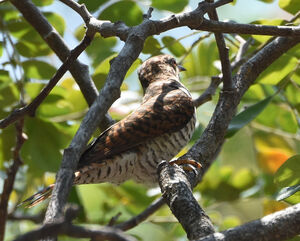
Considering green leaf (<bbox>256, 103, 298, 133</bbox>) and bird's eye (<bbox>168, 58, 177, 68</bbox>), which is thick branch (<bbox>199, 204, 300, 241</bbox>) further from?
bird's eye (<bbox>168, 58, 177, 68</bbox>)

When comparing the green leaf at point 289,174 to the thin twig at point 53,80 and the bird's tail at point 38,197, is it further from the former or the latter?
the bird's tail at point 38,197

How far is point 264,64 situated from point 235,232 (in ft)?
5.66

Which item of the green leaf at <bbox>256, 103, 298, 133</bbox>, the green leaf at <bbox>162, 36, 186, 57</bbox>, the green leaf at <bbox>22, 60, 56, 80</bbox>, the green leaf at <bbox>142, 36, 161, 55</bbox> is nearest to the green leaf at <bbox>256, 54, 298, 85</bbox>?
the green leaf at <bbox>256, 103, 298, 133</bbox>

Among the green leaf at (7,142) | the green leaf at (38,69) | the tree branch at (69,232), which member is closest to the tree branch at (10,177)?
the green leaf at (7,142)

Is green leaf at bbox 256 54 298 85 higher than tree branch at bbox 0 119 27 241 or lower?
higher

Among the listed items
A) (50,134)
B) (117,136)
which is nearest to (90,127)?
(117,136)

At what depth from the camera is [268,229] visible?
1.52 meters

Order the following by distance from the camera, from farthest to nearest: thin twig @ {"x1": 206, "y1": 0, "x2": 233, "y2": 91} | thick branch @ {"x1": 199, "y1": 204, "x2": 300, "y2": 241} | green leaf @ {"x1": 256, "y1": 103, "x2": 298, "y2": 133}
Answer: green leaf @ {"x1": 256, "y1": 103, "x2": 298, "y2": 133} < thin twig @ {"x1": 206, "y1": 0, "x2": 233, "y2": 91} < thick branch @ {"x1": 199, "y1": 204, "x2": 300, "y2": 241}

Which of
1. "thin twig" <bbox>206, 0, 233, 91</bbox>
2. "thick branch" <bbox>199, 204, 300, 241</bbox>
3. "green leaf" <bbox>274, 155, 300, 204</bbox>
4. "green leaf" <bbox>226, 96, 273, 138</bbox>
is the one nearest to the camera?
"thick branch" <bbox>199, 204, 300, 241</bbox>

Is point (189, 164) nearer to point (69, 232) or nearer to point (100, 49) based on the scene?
point (100, 49)

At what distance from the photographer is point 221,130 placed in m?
2.81

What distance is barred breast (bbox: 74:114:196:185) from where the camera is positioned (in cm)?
320

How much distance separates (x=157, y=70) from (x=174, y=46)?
0.89 meters

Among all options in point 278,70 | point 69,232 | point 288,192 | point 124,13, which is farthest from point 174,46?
point 69,232
